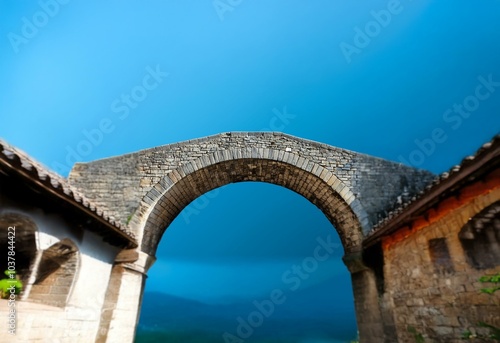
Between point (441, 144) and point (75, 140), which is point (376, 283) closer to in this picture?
point (441, 144)

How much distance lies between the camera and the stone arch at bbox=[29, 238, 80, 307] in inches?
190

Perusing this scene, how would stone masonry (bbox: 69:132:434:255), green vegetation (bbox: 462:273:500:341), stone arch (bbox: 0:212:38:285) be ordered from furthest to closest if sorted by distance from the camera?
stone masonry (bbox: 69:132:434:255), stone arch (bbox: 0:212:38:285), green vegetation (bbox: 462:273:500:341)

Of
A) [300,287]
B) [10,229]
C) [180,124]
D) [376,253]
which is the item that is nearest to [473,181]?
[376,253]

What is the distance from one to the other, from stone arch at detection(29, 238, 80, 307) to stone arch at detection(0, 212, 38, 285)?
1.10 feet

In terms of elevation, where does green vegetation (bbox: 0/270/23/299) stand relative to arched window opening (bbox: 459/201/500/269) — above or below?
below

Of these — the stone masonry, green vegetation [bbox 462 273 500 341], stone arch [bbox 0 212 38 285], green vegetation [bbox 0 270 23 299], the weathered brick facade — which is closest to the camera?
green vegetation [bbox 462 273 500 341]

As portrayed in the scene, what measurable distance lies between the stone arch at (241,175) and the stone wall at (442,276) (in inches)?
72.6

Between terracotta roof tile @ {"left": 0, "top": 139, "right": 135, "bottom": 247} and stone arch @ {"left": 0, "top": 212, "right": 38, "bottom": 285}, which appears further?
stone arch @ {"left": 0, "top": 212, "right": 38, "bottom": 285}

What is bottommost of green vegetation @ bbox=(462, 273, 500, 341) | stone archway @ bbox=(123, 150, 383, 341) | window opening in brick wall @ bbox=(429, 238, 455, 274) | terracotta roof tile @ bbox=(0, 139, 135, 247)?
green vegetation @ bbox=(462, 273, 500, 341)

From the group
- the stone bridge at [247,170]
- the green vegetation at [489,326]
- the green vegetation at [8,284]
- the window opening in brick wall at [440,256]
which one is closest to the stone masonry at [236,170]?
the stone bridge at [247,170]

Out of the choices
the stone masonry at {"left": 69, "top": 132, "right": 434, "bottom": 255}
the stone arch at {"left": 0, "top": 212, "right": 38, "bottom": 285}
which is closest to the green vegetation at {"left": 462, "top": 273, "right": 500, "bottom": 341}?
the stone masonry at {"left": 69, "top": 132, "right": 434, "bottom": 255}

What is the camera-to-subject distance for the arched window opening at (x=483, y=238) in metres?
3.51

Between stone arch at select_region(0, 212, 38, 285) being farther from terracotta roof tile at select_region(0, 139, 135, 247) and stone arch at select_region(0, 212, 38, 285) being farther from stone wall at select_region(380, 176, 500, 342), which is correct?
stone wall at select_region(380, 176, 500, 342)

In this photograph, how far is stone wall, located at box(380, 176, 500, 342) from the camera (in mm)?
3537
